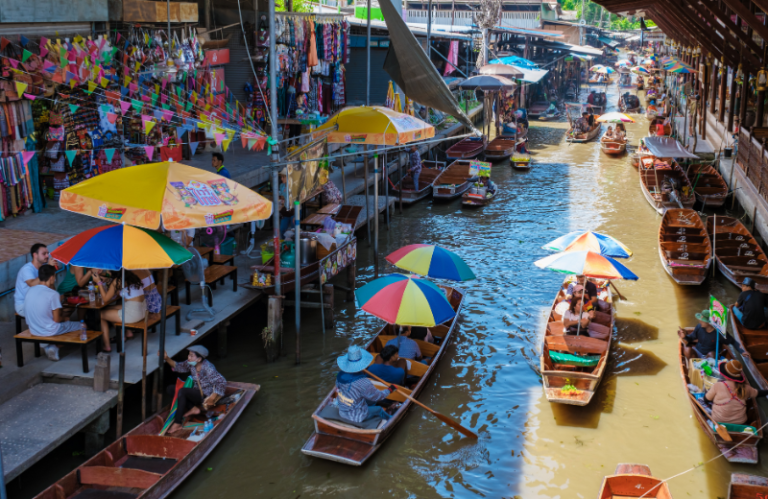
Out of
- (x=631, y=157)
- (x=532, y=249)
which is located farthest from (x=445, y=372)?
(x=631, y=157)

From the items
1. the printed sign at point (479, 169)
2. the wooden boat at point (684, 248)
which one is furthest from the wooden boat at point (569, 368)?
the printed sign at point (479, 169)

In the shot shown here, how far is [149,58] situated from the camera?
551 inches

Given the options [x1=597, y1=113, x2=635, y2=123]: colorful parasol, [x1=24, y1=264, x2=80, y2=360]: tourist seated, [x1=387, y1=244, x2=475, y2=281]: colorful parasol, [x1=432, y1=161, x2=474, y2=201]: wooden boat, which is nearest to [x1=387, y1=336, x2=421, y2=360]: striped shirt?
[x1=387, y1=244, x2=475, y2=281]: colorful parasol

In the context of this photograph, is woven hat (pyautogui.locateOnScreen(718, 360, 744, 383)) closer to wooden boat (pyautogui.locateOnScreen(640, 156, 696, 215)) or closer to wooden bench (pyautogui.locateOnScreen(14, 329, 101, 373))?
wooden bench (pyautogui.locateOnScreen(14, 329, 101, 373))

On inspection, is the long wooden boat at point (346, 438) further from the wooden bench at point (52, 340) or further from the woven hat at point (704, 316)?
the woven hat at point (704, 316)

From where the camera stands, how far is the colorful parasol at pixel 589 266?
11383 mm

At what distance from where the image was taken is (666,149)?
72.9 feet

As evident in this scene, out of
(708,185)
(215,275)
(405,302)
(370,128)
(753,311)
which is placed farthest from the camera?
(708,185)

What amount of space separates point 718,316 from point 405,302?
15.5 feet

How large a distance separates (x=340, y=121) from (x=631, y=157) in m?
19.4

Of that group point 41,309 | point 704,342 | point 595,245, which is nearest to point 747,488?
point 704,342

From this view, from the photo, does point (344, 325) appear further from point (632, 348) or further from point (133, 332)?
point (632, 348)

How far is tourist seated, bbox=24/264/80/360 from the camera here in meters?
8.75

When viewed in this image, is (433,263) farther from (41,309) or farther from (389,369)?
(41,309)
